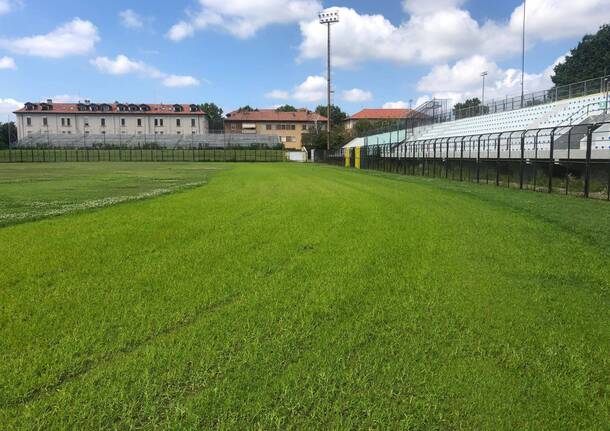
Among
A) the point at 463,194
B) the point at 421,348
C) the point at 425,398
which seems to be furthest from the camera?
the point at 463,194

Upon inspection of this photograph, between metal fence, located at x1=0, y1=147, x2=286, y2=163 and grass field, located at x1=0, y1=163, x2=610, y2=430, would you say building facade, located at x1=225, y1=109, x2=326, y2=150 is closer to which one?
metal fence, located at x1=0, y1=147, x2=286, y2=163

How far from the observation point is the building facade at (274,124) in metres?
109

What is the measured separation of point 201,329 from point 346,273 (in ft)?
7.22

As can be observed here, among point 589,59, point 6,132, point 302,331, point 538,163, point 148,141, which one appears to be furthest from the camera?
point 6,132

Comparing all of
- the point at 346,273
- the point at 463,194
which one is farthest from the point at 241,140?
the point at 346,273

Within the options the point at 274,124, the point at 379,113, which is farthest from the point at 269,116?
the point at 379,113

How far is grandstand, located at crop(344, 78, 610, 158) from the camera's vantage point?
1828cm

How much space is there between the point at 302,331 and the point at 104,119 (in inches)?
4329

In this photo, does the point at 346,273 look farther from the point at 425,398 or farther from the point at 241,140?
the point at 241,140

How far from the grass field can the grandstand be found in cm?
1252

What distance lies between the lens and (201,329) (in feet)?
11.9

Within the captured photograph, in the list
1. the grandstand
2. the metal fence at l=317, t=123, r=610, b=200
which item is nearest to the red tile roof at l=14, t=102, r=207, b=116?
the grandstand

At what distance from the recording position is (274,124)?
362 ft

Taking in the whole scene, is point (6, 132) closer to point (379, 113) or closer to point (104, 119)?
point (104, 119)
